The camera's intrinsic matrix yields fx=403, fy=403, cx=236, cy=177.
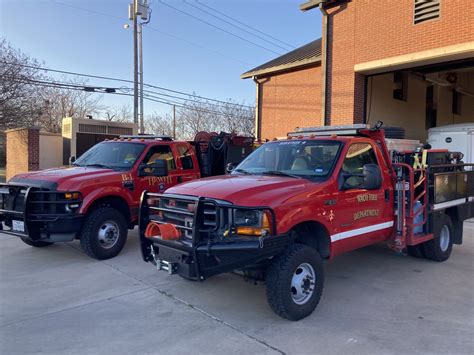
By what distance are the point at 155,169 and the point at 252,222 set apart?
3.56 metres

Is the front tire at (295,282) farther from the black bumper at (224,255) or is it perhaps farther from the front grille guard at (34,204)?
the front grille guard at (34,204)

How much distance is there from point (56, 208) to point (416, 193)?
5.45 meters

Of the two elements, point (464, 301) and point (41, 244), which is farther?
point (41, 244)

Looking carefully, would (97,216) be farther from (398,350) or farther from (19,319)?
(398,350)

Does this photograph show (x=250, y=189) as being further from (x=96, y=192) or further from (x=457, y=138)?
(x=457, y=138)

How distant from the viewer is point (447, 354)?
11.9ft

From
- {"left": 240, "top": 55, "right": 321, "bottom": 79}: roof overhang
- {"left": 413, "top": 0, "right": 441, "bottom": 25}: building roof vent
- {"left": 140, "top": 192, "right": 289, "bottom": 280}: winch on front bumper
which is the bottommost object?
{"left": 140, "top": 192, "right": 289, "bottom": 280}: winch on front bumper

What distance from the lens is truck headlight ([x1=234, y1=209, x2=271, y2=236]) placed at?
13.0 feet

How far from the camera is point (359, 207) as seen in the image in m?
5.07

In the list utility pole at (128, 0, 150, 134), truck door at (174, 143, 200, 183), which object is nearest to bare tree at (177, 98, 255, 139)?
utility pole at (128, 0, 150, 134)

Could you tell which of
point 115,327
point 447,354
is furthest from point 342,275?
point 115,327

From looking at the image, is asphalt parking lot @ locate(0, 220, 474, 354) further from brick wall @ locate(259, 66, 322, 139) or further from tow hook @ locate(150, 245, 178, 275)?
brick wall @ locate(259, 66, 322, 139)

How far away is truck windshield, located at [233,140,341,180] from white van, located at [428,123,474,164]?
9.78 m

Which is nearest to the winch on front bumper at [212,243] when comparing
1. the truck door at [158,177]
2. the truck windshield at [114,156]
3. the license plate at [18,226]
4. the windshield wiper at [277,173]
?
the windshield wiper at [277,173]
